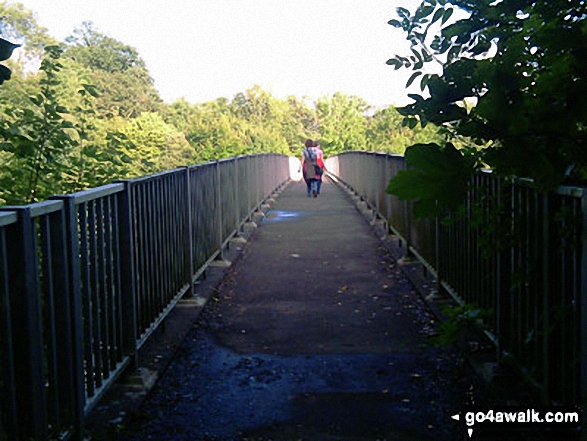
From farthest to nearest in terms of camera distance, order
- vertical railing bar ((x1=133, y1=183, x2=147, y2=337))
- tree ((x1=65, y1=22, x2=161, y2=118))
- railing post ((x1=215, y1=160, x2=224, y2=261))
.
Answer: tree ((x1=65, y1=22, x2=161, y2=118)), railing post ((x1=215, y1=160, x2=224, y2=261)), vertical railing bar ((x1=133, y1=183, x2=147, y2=337))

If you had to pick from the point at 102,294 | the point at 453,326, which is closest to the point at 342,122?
the point at 102,294

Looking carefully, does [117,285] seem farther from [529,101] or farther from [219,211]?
[219,211]

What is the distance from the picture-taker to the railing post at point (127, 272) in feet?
17.0

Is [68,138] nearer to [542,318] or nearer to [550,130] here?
[542,318]

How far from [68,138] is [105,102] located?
80.6 metres

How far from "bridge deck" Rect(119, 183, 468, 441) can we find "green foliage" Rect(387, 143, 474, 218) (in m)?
1.99

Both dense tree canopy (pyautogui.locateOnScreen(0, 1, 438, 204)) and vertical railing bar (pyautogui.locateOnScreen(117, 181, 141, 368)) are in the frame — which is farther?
dense tree canopy (pyautogui.locateOnScreen(0, 1, 438, 204))

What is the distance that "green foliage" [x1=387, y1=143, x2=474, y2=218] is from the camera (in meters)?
2.69

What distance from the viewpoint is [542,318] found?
4020 mm

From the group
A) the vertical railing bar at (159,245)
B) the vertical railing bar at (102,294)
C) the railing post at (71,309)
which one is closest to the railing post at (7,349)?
the railing post at (71,309)

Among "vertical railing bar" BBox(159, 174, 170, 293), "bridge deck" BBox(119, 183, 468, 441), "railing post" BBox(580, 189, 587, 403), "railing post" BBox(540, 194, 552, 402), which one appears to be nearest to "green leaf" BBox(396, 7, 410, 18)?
"railing post" BBox(540, 194, 552, 402)

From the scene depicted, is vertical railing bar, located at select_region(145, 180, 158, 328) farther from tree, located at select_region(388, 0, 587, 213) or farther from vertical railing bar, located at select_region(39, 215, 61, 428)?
tree, located at select_region(388, 0, 587, 213)

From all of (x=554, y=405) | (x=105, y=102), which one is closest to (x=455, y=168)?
(x=554, y=405)

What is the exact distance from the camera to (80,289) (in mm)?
4105
